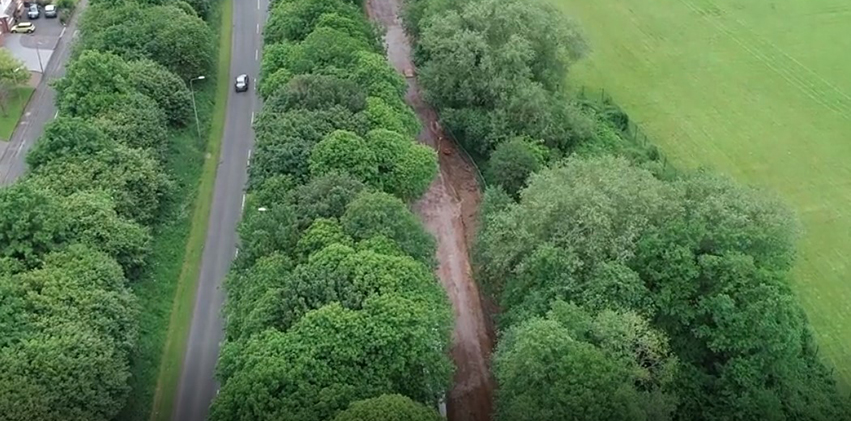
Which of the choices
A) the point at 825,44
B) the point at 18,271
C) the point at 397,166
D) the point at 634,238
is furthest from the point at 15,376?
the point at 825,44

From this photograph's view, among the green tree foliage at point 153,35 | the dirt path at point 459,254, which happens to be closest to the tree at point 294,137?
the dirt path at point 459,254

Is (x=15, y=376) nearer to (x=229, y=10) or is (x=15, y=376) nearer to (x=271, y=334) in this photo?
(x=271, y=334)

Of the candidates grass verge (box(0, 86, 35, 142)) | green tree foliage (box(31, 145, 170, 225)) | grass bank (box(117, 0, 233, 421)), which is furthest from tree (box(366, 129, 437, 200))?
grass verge (box(0, 86, 35, 142))

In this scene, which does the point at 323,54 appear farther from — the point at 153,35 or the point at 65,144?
the point at 65,144

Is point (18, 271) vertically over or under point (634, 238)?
under

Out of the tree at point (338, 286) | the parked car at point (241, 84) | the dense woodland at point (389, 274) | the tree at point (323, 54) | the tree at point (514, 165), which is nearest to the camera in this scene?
the dense woodland at point (389, 274)

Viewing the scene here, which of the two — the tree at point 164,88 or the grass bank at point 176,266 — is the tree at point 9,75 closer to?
the tree at point 164,88
